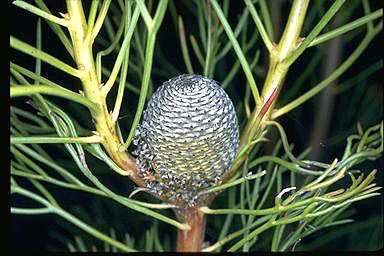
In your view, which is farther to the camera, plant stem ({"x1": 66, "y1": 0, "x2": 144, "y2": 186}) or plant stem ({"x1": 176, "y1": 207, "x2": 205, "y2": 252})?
plant stem ({"x1": 176, "y1": 207, "x2": 205, "y2": 252})

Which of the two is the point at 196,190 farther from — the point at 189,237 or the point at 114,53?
the point at 114,53

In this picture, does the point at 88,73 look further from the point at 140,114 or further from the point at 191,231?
the point at 191,231

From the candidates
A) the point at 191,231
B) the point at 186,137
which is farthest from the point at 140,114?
the point at 191,231

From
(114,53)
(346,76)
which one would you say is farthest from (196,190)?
(346,76)

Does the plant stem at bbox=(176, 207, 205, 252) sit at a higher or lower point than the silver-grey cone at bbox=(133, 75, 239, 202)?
lower
